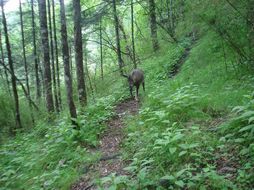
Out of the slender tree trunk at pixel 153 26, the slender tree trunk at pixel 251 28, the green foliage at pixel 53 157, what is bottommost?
the green foliage at pixel 53 157

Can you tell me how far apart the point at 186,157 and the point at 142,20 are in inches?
805

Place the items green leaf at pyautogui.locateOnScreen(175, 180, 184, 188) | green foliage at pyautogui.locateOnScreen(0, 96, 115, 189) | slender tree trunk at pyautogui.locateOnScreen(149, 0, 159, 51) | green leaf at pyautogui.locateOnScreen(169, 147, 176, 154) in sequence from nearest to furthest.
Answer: green leaf at pyautogui.locateOnScreen(175, 180, 184, 188) → green leaf at pyautogui.locateOnScreen(169, 147, 176, 154) → green foliage at pyautogui.locateOnScreen(0, 96, 115, 189) → slender tree trunk at pyautogui.locateOnScreen(149, 0, 159, 51)

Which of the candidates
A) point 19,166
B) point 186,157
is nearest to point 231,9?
point 186,157

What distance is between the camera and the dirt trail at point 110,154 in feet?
18.8

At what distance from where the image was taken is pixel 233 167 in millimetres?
4562

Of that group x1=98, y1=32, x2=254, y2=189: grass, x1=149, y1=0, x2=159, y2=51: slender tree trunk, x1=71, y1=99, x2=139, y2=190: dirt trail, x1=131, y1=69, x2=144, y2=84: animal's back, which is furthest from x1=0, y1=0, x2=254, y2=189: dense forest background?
x1=149, y1=0, x2=159, y2=51: slender tree trunk

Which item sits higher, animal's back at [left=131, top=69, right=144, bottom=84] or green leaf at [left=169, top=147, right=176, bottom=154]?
animal's back at [left=131, top=69, right=144, bottom=84]

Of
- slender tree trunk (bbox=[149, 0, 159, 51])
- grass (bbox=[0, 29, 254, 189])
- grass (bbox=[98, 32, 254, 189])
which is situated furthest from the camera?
slender tree trunk (bbox=[149, 0, 159, 51])

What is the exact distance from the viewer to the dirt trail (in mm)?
5738

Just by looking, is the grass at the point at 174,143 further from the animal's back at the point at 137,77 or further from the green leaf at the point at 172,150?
the animal's back at the point at 137,77

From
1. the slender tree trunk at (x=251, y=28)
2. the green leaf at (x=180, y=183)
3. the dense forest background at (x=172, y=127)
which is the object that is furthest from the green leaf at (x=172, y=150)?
the slender tree trunk at (x=251, y=28)

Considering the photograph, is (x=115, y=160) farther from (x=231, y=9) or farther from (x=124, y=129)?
(x=231, y=9)

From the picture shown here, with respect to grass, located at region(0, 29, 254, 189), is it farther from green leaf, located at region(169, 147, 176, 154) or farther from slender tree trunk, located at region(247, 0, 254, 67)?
slender tree trunk, located at region(247, 0, 254, 67)

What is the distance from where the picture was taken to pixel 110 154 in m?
6.73
